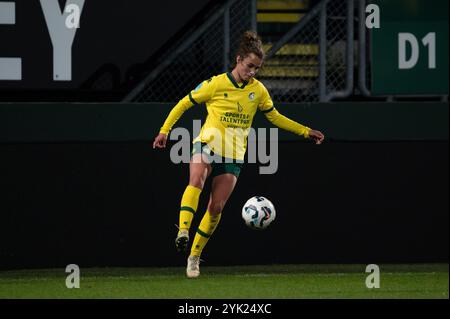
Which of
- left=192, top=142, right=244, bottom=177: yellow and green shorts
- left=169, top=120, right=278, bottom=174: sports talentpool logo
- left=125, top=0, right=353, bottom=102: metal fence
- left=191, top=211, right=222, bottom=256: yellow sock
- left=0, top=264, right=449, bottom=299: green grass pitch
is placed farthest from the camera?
left=125, top=0, right=353, bottom=102: metal fence

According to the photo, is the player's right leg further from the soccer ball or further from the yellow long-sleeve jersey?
the soccer ball

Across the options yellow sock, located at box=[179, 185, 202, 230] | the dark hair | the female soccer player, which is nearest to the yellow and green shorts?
the female soccer player

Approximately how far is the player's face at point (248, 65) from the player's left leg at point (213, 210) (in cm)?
87

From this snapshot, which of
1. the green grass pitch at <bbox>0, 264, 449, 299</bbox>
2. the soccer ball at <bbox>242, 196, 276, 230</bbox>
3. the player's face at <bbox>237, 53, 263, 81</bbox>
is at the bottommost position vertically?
the green grass pitch at <bbox>0, 264, 449, 299</bbox>

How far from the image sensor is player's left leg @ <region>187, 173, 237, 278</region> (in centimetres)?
931

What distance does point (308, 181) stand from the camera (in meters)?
10.6

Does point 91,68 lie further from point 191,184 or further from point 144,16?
point 191,184

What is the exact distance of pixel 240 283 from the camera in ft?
29.7

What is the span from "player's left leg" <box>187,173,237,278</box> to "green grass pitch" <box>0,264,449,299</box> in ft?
0.53

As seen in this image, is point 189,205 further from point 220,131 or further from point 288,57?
point 288,57

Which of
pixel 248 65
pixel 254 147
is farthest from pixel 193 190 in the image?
pixel 254 147

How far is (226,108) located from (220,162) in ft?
1.54

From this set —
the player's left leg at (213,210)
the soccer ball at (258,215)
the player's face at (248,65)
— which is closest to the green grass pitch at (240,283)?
the player's left leg at (213,210)

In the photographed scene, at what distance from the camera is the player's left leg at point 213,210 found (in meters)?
9.31
